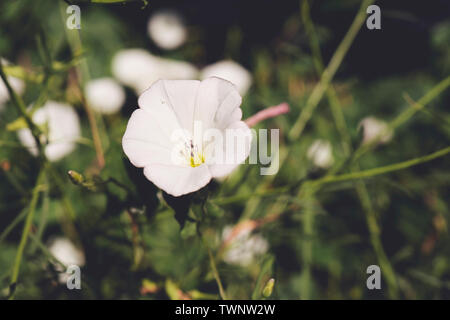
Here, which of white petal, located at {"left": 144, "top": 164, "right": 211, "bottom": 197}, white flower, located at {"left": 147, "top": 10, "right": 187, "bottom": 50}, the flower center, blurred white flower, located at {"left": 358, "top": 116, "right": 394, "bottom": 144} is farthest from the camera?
white flower, located at {"left": 147, "top": 10, "right": 187, "bottom": 50}

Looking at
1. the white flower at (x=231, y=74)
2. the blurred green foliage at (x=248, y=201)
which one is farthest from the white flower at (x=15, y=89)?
the white flower at (x=231, y=74)

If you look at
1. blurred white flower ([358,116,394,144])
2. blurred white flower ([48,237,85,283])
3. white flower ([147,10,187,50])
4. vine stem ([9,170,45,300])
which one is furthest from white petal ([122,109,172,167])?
white flower ([147,10,187,50])

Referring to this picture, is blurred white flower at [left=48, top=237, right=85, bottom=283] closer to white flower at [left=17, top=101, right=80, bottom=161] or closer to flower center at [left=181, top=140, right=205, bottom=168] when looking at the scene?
white flower at [left=17, top=101, right=80, bottom=161]

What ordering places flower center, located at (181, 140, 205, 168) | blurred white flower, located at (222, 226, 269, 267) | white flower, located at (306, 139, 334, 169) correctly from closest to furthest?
flower center, located at (181, 140, 205, 168) → blurred white flower, located at (222, 226, 269, 267) → white flower, located at (306, 139, 334, 169)

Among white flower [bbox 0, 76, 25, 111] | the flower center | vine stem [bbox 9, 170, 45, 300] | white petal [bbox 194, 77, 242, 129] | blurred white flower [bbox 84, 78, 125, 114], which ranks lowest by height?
vine stem [bbox 9, 170, 45, 300]

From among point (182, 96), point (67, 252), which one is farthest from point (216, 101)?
point (67, 252)
